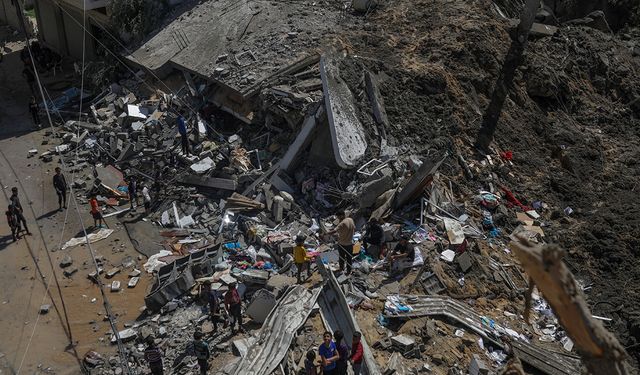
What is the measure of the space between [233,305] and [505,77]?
11.4 metres

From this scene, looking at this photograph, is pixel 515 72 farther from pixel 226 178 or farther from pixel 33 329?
pixel 33 329

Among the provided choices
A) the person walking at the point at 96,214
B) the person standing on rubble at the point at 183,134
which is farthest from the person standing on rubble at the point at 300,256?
the person standing on rubble at the point at 183,134

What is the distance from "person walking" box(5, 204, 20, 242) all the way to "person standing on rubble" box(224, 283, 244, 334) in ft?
20.0

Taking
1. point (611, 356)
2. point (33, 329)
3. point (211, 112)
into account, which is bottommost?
point (33, 329)

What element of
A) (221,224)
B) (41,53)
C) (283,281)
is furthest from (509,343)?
(41,53)

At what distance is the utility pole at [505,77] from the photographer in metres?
17.8

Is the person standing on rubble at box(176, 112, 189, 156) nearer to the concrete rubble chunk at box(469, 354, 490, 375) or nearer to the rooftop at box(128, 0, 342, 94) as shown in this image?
the rooftop at box(128, 0, 342, 94)

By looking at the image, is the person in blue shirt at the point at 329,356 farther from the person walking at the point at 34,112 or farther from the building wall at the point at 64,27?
the building wall at the point at 64,27

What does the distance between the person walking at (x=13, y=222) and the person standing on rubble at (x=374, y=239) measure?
7696 mm

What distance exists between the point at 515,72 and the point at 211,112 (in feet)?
28.0

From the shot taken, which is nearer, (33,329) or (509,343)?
(509,343)

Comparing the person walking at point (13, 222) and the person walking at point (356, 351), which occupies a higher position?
the person walking at point (356, 351)

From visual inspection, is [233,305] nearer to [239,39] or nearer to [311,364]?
[311,364]

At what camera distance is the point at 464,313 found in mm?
12445
